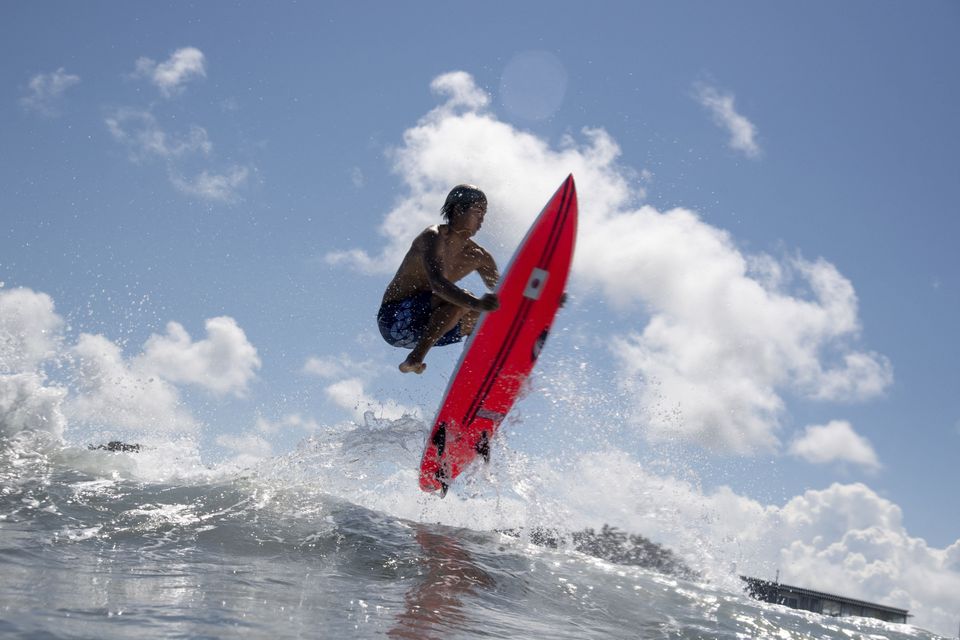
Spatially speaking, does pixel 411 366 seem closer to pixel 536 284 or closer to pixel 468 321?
→ pixel 468 321

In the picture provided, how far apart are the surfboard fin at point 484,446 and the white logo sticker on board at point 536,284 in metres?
1.64

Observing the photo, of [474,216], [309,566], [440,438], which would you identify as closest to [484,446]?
[440,438]

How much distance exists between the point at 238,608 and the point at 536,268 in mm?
4777

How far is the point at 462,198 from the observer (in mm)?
6980

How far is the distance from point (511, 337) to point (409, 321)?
3.65 feet

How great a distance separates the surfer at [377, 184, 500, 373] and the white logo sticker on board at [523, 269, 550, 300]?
0.59 m

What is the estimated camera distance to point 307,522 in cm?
570

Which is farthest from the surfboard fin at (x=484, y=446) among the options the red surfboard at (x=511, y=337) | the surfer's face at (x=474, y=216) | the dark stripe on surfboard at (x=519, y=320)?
the surfer's face at (x=474, y=216)

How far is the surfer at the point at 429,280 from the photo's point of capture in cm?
694

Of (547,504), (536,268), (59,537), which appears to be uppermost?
(536,268)

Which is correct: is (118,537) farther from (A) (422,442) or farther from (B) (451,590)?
(A) (422,442)

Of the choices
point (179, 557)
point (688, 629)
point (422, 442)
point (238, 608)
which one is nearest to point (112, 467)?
point (422, 442)

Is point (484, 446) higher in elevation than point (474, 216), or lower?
lower

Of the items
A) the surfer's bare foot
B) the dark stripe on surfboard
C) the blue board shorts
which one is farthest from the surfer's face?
the surfer's bare foot
